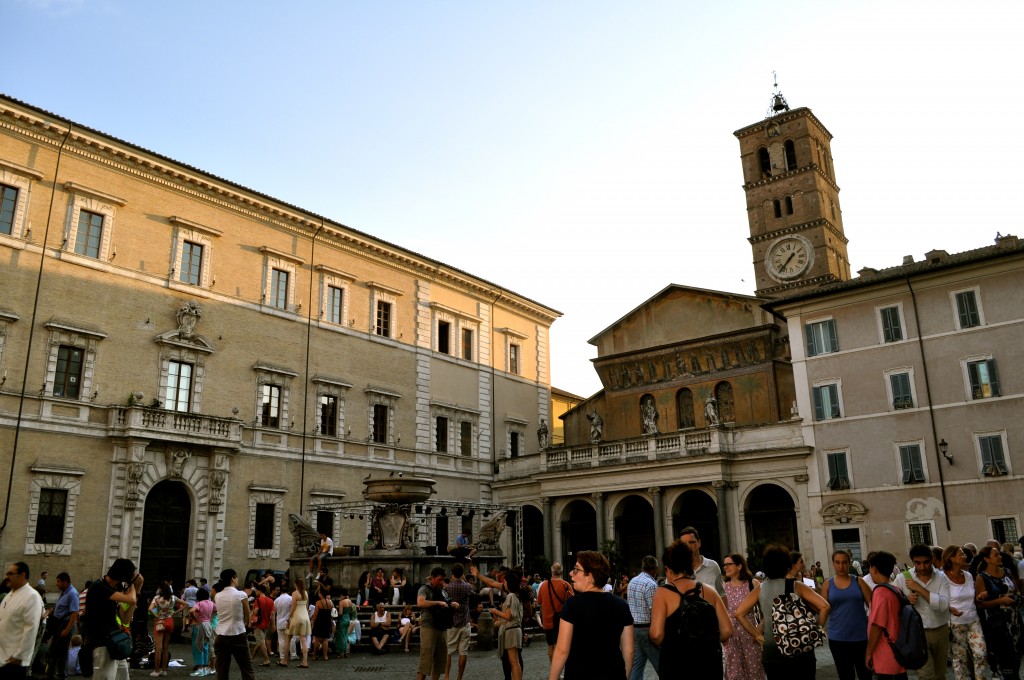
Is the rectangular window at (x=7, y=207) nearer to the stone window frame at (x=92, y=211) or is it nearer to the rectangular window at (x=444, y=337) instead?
the stone window frame at (x=92, y=211)

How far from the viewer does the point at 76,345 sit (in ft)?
80.5

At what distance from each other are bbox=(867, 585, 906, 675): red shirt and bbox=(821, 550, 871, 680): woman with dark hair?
0.35 metres

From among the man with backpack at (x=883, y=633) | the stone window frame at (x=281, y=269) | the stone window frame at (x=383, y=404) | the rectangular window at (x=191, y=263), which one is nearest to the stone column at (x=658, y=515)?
the stone window frame at (x=383, y=404)

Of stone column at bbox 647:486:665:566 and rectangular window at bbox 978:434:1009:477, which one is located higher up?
rectangular window at bbox 978:434:1009:477

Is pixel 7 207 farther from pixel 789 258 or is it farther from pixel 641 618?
pixel 789 258

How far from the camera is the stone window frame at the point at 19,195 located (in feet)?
78.3

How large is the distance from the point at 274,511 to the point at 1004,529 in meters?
23.2

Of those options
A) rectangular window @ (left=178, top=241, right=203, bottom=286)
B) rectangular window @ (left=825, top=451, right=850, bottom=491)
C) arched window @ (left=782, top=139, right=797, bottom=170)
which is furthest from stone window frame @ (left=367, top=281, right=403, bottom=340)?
arched window @ (left=782, top=139, right=797, bottom=170)

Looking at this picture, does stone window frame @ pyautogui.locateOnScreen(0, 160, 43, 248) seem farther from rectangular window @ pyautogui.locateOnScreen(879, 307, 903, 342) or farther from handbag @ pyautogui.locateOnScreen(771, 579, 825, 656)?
rectangular window @ pyautogui.locateOnScreen(879, 307, 903, 342)

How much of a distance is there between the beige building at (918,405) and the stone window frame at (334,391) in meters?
16.9

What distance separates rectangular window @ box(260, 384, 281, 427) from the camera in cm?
2912

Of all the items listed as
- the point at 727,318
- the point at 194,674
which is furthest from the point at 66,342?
the point at 727,318

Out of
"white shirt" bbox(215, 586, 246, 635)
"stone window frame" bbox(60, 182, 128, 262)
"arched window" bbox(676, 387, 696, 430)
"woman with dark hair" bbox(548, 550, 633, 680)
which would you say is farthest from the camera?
"arched window" bbox(676, 387, 696, 430)

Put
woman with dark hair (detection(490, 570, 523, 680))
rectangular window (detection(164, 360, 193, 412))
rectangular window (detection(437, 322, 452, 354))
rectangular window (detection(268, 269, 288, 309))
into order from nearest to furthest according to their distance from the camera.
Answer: woman with dark hair (detection(490, 570, 523, 680)) → rectangular window (detection(164, 360, 193, 412)) → rectangular window (detection(268, 269, 288, 309)) → rectangular window (detection(437, 322, 452, 354))
